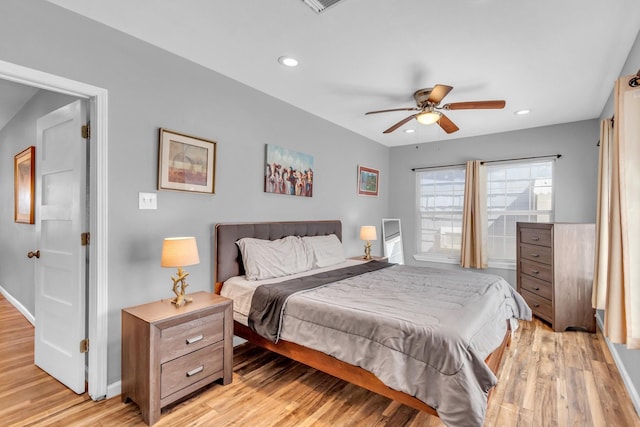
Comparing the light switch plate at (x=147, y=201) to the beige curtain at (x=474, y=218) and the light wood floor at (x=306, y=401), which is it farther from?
the beige curtain at (x=474, y=218)

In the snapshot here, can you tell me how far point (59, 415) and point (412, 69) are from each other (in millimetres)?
3595

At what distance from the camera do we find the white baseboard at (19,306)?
11.6ft

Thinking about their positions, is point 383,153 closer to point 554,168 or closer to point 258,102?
point 554,168

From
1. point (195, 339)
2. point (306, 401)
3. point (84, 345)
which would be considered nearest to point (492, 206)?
point (306, 401)

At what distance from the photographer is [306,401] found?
7.13ft

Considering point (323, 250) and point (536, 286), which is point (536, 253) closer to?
point (536, 286)

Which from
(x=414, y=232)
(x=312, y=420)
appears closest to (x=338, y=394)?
(x=312, y=420)

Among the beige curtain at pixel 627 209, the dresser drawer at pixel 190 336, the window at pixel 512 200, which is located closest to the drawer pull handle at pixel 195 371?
the dresser drawer at pixel 190 336

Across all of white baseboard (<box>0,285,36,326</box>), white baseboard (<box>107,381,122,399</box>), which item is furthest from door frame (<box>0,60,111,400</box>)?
white baseboard (<box>0,285,36,326</box>)

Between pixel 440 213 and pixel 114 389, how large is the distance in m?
4.86

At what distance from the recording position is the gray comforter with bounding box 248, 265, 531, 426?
1.58 m

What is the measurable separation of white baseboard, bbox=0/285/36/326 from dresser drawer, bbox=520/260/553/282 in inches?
224

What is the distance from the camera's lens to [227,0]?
6.21ft

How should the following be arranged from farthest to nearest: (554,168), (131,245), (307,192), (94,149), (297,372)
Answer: (554,168) → (307,192) → (297,372) → (131,245) → (94,149)
